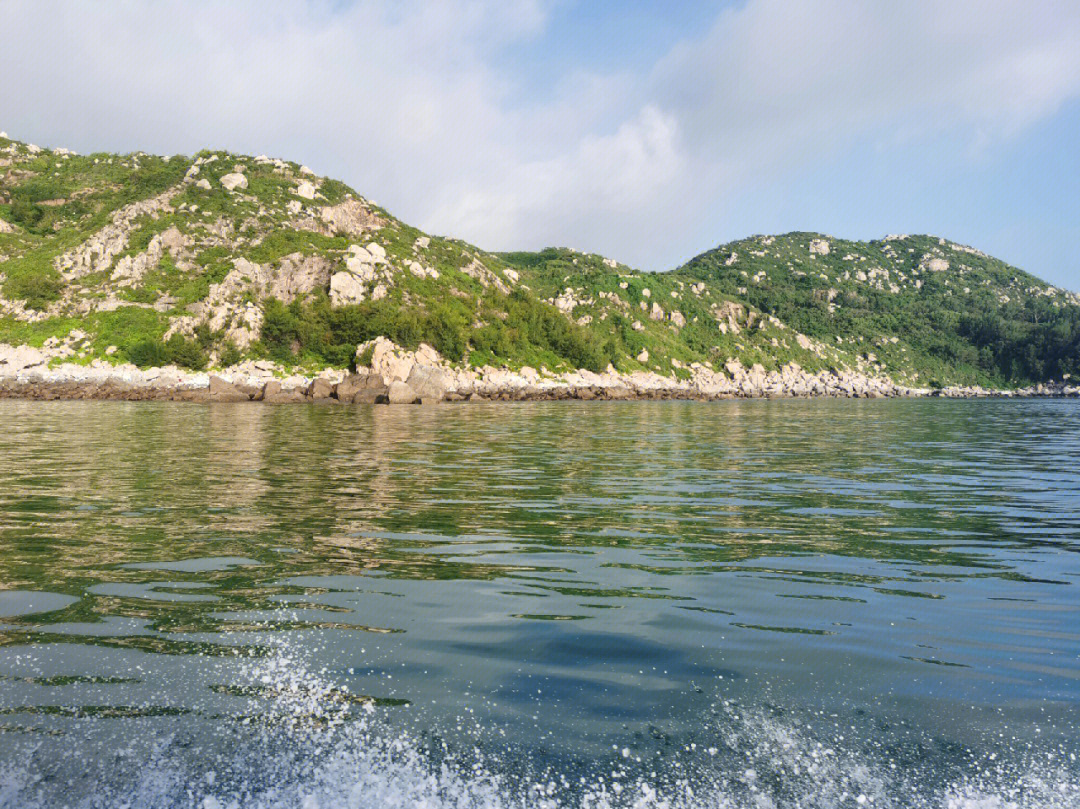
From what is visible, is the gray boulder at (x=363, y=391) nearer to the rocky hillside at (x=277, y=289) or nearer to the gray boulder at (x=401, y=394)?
the gray boulder at (x=401, y=394)

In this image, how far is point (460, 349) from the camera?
310 feet

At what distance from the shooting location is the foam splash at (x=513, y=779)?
3691 millimetres

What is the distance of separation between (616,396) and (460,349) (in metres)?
24.2

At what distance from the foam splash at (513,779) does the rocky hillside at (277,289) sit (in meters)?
81.7

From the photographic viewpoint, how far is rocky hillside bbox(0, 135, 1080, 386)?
8588cm

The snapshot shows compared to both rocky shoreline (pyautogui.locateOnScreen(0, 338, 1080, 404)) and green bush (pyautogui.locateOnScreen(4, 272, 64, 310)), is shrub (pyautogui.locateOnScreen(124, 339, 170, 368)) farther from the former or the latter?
green bush (pyautogui.locateOnScreen(4, 272, 64, 310))

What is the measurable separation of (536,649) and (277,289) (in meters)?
99.5

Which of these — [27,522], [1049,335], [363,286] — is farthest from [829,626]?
[1049,335]

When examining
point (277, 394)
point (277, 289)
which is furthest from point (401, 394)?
point (277, 289)

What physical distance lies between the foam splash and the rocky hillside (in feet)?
268

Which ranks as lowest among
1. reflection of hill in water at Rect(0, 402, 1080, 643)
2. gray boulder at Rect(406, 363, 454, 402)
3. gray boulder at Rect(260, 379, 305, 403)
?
reflection of hill in water at Rect(0, 402, 1080, 643)

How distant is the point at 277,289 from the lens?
95062 mm

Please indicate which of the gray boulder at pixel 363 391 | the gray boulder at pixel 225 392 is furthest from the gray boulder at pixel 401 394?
the gray boulder at pixel 225 392

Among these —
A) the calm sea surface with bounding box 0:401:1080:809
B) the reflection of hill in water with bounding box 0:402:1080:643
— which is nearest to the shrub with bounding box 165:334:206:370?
the reflection of hill in water with bounding box 0:402:1080:643
